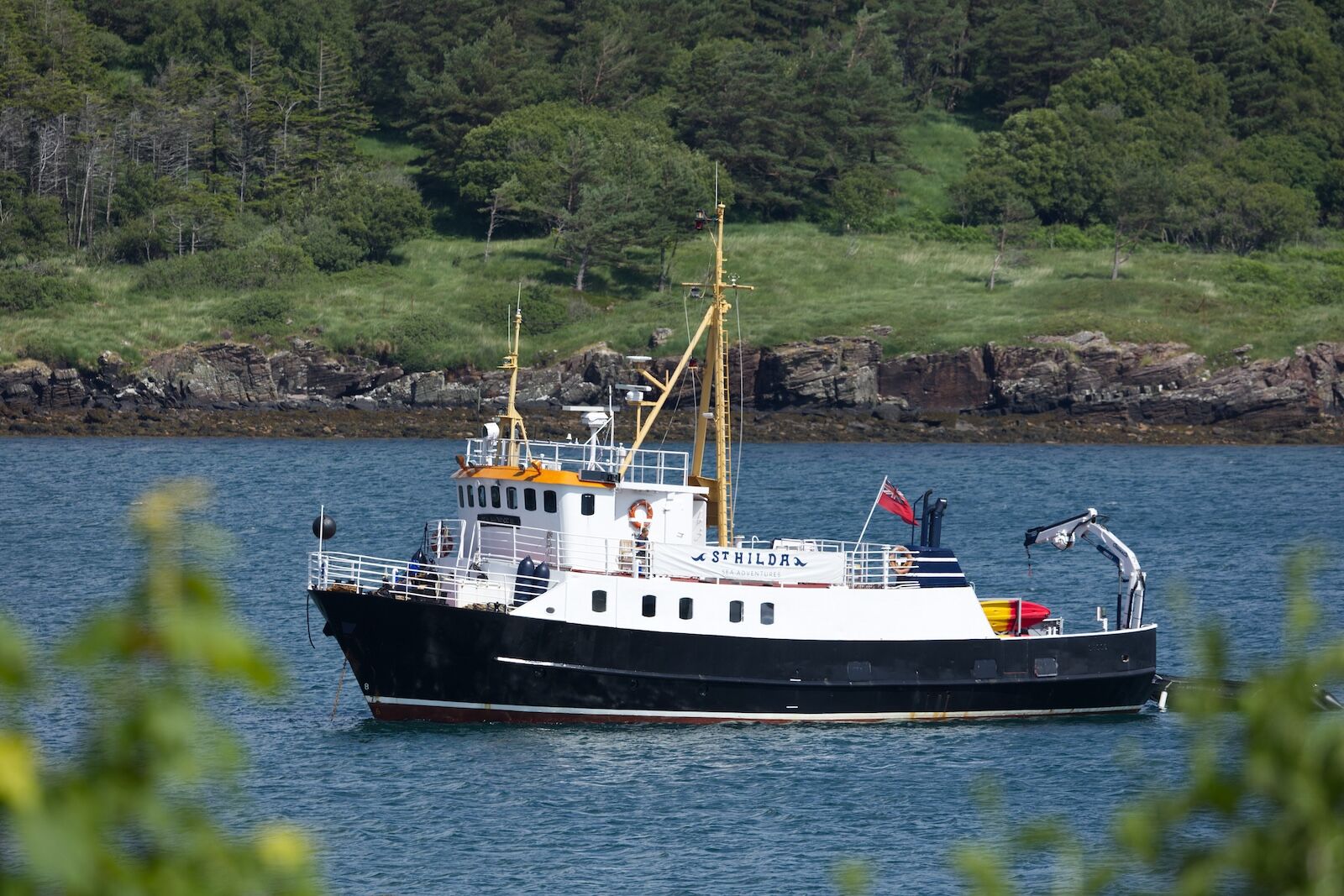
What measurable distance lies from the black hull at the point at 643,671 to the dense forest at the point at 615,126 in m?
70.1

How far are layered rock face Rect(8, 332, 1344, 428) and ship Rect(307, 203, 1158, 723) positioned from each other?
5900cm

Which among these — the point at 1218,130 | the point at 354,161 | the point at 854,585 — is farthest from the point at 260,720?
the point at 1218,130

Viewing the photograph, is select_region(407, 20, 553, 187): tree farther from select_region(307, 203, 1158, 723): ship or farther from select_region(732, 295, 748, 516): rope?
select_region(307, 203, 1158, 723): ship

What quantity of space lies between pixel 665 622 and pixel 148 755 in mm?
24460

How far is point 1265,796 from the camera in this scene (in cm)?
443

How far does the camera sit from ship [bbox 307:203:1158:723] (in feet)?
92.4

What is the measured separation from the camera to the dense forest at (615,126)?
340ft

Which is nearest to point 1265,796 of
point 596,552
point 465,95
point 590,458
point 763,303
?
point 596,552

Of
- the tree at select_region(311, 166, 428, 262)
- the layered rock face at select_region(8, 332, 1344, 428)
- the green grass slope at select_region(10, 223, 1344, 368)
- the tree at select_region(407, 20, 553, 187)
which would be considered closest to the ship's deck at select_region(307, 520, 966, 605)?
the layered rock face at select_region(8, 332, 1344, 428)

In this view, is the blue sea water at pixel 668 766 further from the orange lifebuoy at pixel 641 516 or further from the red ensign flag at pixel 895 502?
the red ensign flag at pixel 895 502

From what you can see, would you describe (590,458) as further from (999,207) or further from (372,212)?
(999,207)

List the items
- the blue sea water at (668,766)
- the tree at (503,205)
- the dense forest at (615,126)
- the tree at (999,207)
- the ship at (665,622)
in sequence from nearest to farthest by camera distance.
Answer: the blue sea water at (668,766) < the ship at (665,622) < the tree at (503,205) < the dense forest at (615,126) < the tree at (999,207)

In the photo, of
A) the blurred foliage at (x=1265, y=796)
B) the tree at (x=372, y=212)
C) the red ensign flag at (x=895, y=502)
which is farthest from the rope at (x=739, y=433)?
the tree at (x=372, y=212)

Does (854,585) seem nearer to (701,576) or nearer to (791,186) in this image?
(701,576)
